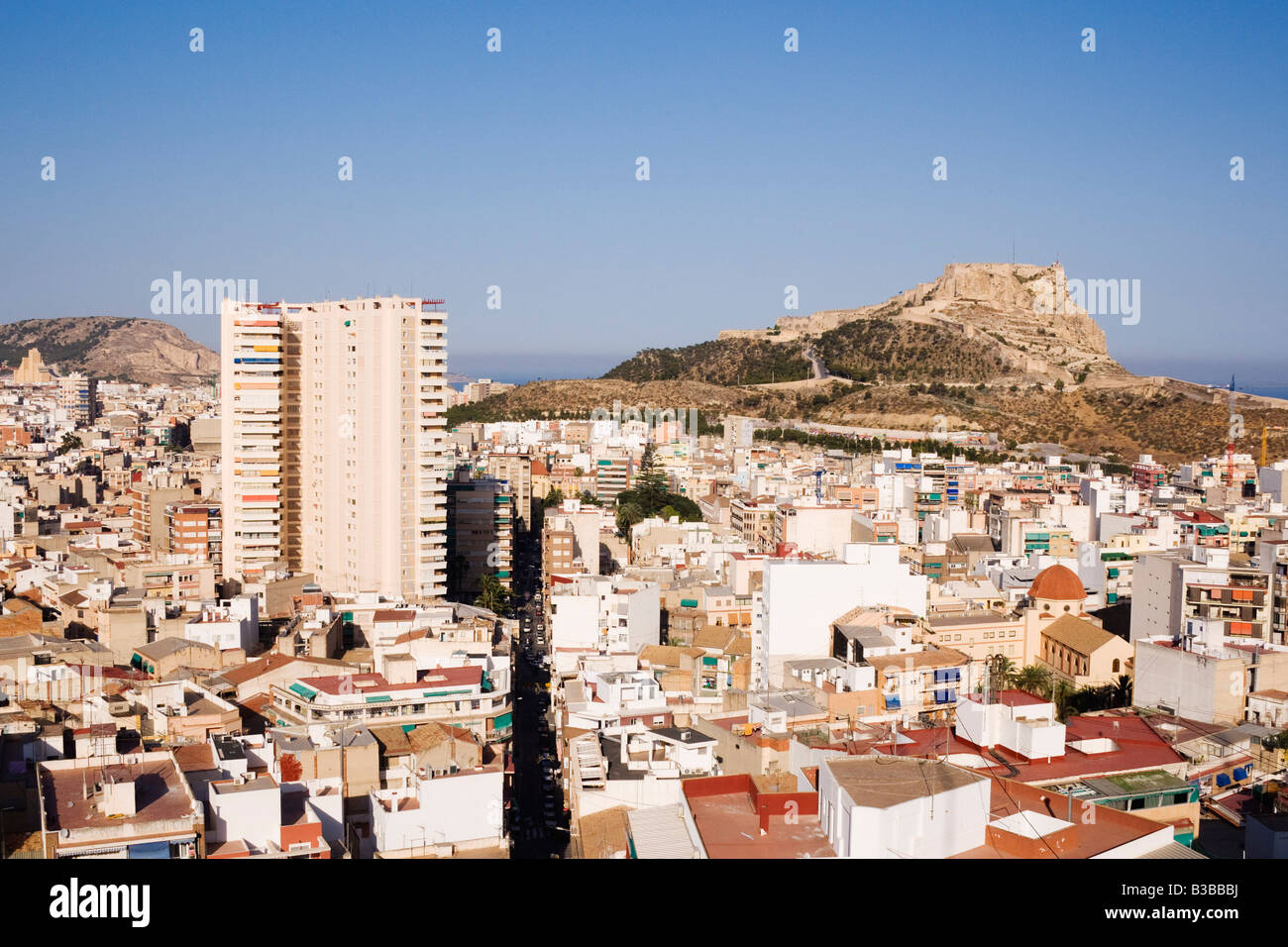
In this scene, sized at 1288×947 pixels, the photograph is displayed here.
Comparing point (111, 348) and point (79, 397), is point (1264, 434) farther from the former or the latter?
point (111, 348)

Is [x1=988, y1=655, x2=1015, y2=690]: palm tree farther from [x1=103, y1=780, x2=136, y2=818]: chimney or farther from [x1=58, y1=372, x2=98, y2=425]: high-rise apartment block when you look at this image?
[x1=58, y1=372, x2=98, y2=425]: high-rise apartment block

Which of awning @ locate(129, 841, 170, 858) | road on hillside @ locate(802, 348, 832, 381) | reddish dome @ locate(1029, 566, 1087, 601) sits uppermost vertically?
road on hillside @ locate(802, 348, 832, 381)

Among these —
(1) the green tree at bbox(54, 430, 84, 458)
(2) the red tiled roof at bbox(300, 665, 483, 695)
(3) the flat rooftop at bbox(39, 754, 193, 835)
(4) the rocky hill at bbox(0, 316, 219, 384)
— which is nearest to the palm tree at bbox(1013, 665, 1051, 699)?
(2) the red tiled roof at bbox(300, 665, 483, 695)

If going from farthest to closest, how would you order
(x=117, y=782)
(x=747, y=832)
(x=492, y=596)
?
(x=492, y=596)
(x=117, y=782)
(x=747, y=832)

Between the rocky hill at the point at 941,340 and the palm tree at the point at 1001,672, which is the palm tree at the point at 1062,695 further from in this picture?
the rocky hill at the point at 941,340

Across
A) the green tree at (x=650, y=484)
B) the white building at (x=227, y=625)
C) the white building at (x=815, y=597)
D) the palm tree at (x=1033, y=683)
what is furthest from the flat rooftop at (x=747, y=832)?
the green tree at (x=650, y=484)

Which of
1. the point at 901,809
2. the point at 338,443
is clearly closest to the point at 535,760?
the point at 901,809
